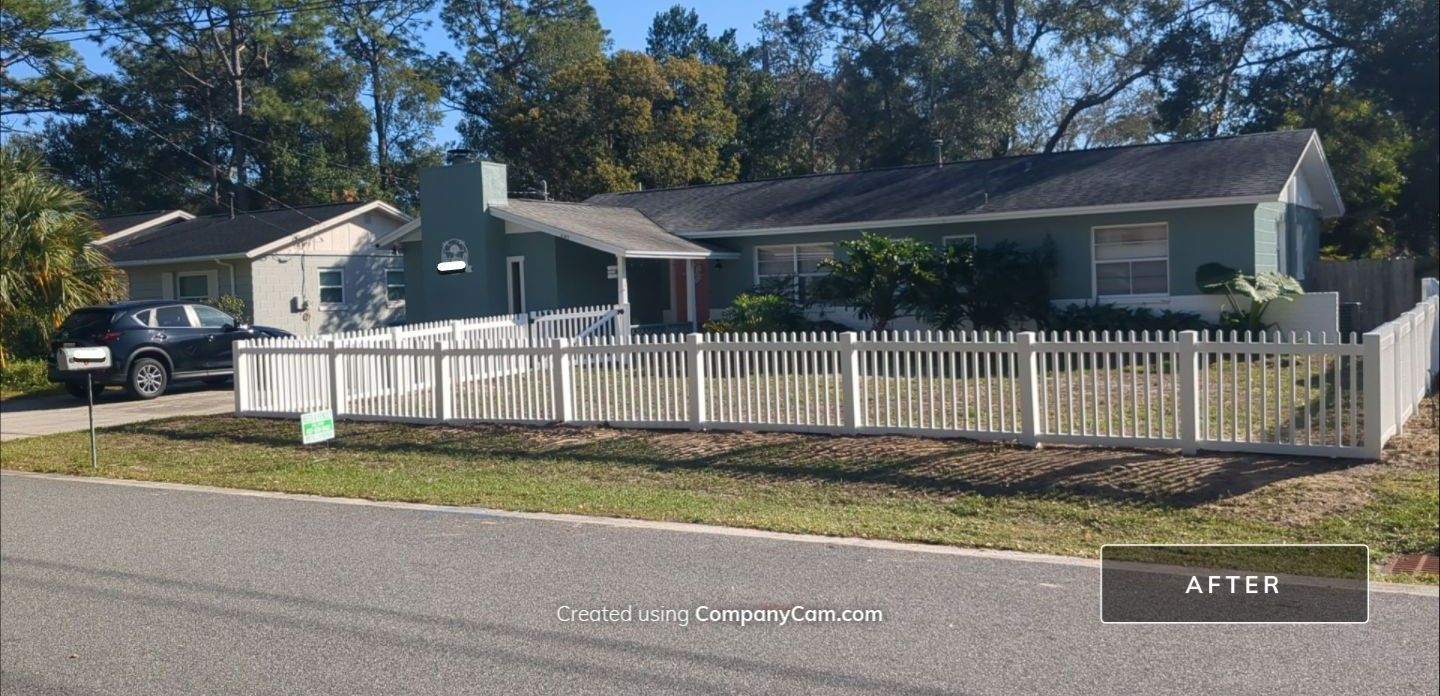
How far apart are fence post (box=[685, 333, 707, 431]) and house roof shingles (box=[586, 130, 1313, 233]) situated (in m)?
11.2

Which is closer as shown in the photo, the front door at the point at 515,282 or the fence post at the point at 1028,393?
the fence post at the point at 1028,393

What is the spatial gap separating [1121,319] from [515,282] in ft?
38.1

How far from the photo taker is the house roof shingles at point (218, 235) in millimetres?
28672

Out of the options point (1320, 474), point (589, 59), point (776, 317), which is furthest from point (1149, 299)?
point (589, 59)

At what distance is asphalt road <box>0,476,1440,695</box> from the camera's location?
5422 millimetres

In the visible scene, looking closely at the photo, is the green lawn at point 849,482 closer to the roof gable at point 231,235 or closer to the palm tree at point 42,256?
the palm tree at point 42,256

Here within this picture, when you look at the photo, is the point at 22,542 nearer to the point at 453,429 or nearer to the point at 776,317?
the point at 453,429

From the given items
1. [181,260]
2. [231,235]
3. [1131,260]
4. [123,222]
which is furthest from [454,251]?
[123,222]

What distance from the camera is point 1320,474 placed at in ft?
29.8

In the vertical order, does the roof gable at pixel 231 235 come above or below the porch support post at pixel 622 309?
above

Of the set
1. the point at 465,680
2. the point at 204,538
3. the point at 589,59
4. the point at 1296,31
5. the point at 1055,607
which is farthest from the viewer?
the point at 589,59

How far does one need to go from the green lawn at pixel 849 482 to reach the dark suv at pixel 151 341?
5.07 m

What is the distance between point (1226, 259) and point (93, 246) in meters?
19.9

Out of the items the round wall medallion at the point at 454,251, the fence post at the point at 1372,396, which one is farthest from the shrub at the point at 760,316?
the fence post at the point at 1372,396
